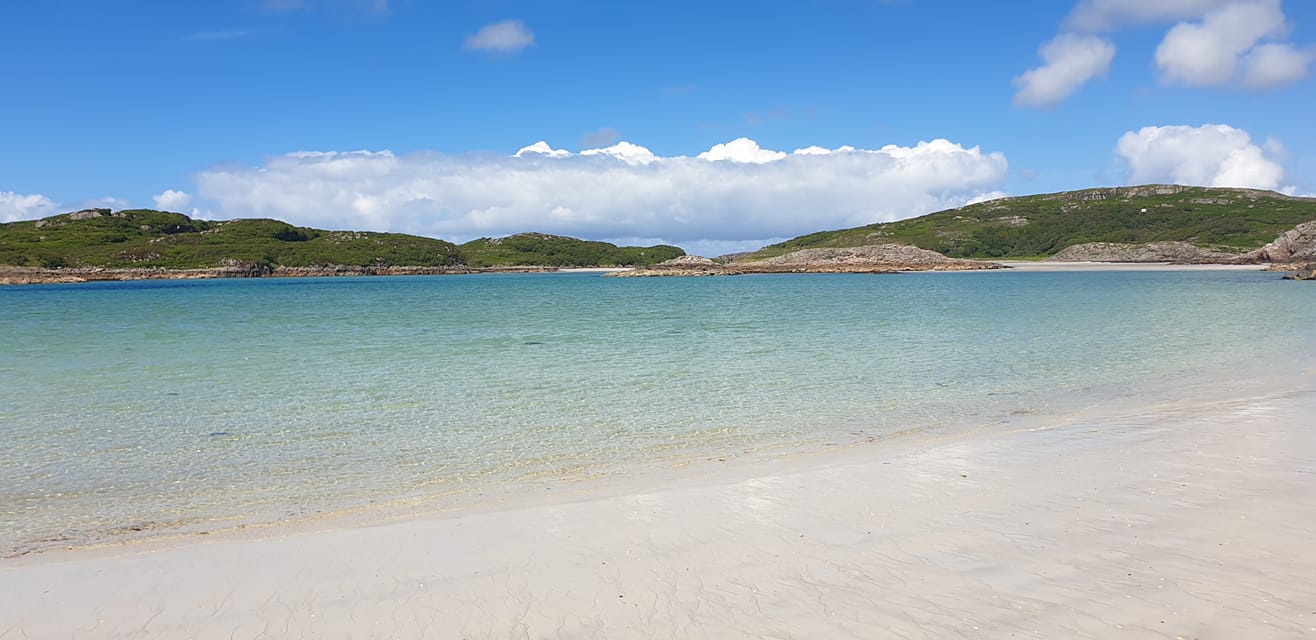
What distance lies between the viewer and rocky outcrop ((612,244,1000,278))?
13762 centimetres

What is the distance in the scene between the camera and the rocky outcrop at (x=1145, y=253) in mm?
139250

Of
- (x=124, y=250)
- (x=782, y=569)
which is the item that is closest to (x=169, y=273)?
(x=124, y=250)

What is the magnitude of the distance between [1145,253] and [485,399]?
163m

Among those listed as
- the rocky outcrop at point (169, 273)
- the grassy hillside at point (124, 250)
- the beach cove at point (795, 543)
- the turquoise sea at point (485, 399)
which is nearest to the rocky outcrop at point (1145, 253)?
the turquoise sea at point (485, 399)

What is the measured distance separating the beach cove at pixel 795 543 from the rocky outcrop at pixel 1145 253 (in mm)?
147519

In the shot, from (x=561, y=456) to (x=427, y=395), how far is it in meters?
6.47

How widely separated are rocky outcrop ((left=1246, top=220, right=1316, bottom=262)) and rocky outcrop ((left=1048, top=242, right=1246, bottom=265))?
20090 mm

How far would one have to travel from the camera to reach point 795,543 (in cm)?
702

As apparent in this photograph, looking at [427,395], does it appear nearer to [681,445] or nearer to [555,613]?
[681,445]

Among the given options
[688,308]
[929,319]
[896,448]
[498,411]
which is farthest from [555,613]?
[688,308]

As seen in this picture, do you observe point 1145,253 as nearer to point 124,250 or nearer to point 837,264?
point 837,264

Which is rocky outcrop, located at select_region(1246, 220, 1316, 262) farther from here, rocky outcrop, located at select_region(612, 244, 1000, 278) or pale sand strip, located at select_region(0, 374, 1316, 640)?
pale sand strip, located at select_region(0, 374, 1316, 640)

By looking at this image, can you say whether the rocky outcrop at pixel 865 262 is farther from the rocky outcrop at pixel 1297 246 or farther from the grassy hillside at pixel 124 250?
the grassy hillside at pixel 124 250

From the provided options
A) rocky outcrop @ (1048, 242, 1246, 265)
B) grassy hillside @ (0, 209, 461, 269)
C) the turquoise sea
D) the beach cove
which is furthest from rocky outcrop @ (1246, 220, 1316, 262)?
grassy hillside @ (0, 209, 461, 269)
